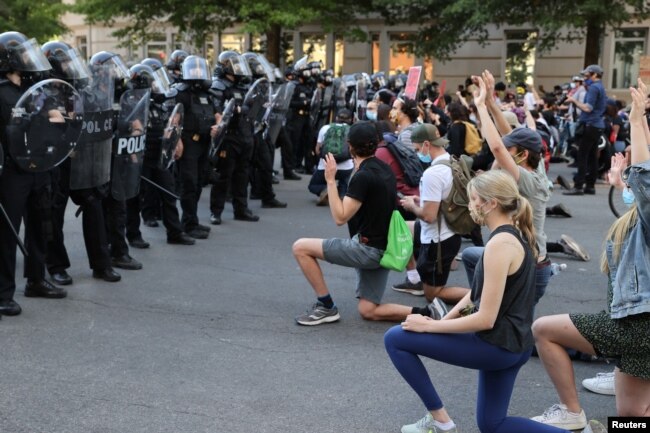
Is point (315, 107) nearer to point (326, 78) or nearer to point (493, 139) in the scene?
point (326, 78)

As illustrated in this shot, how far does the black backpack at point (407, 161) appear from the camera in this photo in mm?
6977

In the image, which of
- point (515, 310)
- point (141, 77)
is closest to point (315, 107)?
point (141, 77)

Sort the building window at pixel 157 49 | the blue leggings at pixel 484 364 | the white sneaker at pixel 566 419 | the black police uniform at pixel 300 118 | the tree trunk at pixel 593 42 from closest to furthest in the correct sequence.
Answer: the blue leggings at pixel 484 364
the white sneaker at pixel 566 419
the black police uniform at pixel 300 118
the tree trunk at pixel 593 42
the building window at pixel 157 49

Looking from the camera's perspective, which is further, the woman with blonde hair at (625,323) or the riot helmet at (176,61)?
the riot helmet at (176,61)

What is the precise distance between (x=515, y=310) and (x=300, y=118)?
1070cm

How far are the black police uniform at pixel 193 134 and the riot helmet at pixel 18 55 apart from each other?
109 inches

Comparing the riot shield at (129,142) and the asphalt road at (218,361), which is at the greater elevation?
the riot shield at (129,142)

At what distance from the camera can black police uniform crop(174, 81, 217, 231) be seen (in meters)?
8.70

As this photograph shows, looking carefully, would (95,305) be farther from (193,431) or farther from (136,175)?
(193,431)

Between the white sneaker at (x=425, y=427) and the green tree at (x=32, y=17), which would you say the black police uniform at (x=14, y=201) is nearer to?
the white sneaker at (x=425, y=427)

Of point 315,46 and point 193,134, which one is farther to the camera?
point 315,46

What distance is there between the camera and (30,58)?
592cm

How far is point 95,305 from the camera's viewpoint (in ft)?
20.6

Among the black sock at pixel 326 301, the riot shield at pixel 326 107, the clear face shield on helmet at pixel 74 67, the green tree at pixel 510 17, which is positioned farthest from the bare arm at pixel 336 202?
the green tree at pixel 510 17
